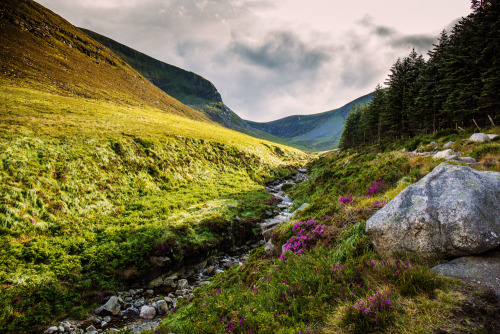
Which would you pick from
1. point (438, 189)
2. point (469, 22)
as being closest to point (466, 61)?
point (469, 22)

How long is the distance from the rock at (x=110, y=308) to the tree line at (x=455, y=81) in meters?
A: 32.9

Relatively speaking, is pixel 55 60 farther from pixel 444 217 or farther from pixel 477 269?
pixel 477 269

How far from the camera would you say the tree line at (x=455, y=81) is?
21.2 metres

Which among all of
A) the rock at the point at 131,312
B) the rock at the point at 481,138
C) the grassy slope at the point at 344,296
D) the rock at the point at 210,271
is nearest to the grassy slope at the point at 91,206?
the rock at the point at 210,271

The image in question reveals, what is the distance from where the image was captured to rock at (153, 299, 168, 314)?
9.11m

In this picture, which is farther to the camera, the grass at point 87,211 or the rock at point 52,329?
the grass at point 87,211

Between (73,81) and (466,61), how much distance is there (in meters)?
79.7

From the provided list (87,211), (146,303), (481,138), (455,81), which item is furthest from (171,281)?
(455,81)

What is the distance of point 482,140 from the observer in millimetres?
13203

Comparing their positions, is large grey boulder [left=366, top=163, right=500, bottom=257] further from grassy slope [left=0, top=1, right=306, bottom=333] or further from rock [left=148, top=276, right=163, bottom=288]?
grassy slope [left=0, top=1, right=306, bottom=333]

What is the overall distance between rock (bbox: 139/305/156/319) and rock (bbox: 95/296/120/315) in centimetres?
110

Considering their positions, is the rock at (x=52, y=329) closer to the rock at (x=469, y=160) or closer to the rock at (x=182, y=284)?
the rock at (x=182, y=284)

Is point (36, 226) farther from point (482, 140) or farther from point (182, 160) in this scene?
point (482, 140)

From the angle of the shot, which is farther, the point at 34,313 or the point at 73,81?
the point at 73,81
